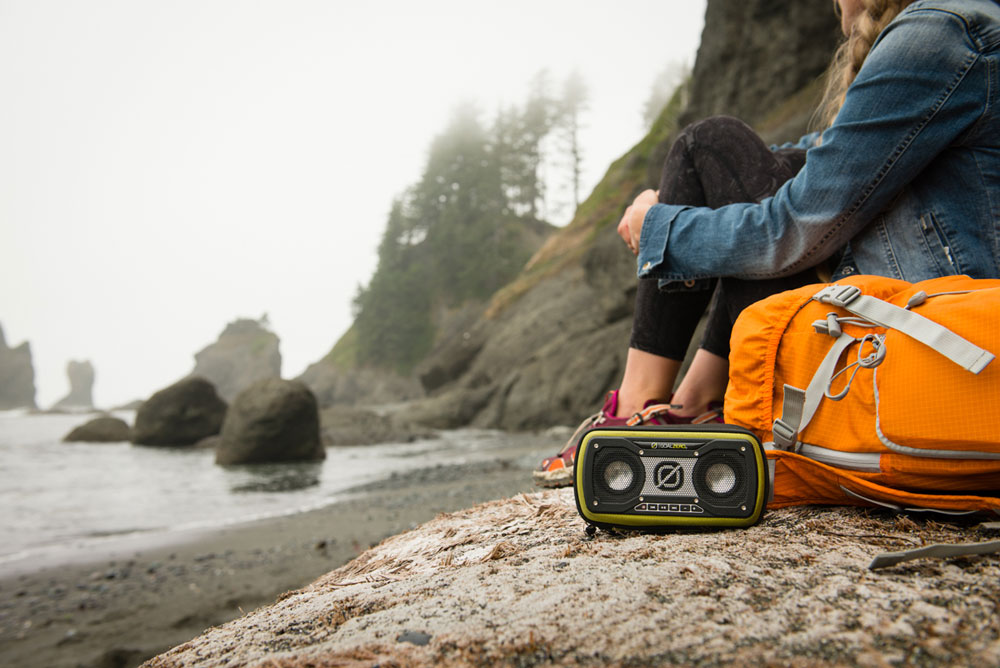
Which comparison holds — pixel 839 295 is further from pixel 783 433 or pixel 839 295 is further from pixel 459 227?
pixel 459 227

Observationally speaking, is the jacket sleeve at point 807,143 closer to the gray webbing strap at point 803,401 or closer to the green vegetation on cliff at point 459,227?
the gray webbing strap at point 803,401

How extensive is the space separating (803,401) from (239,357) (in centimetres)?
7021

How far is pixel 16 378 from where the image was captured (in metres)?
69.7

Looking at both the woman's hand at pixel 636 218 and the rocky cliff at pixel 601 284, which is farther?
the rocky cliff at pixel 601 284

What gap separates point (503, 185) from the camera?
127 ft

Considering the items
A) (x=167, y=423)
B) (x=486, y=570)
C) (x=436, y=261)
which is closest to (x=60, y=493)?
(x=167, y=423)

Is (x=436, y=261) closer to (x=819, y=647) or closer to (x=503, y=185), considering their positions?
(x=503, y=185)

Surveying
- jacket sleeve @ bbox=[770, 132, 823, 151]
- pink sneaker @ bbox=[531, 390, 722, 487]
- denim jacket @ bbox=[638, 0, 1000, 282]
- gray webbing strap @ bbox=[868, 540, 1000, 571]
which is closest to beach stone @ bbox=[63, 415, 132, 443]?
pink sneaker @ bbox=[531, 390, 722, 487]

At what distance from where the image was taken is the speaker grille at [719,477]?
1289 millimetres

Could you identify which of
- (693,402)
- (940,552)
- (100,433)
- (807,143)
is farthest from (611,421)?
(100,433)

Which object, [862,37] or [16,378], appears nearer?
[862,37]

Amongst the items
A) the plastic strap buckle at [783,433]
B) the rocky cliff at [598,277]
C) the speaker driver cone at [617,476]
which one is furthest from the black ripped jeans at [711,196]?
Result: the rocky cliff at [598,277]

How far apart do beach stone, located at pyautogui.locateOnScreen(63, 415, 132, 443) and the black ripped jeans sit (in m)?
19.0

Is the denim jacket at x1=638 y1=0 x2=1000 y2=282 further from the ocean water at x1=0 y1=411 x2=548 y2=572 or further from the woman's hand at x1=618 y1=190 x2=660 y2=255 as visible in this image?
the ocean water at x1=0 y1=411 x2=548 y2=572
